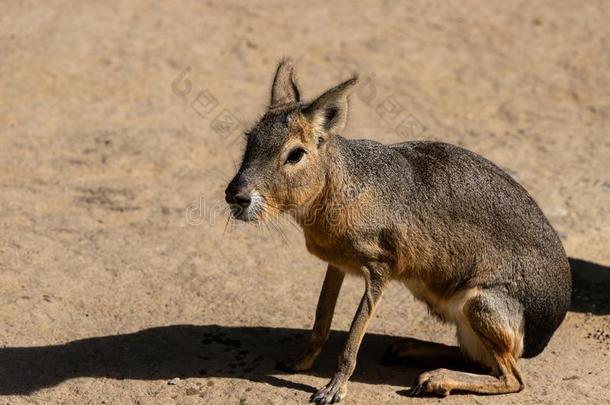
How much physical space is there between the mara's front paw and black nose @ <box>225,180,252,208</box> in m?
1.21

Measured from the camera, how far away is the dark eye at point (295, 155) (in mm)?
5520

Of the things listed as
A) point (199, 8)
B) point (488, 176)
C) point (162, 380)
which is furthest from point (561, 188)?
point (199, 8)

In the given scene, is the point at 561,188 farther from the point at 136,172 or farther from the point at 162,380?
the point at 162,380

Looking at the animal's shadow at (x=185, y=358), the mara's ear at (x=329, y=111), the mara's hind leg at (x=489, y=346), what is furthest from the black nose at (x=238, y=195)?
the mara's hind leg at (x=489, y=346)

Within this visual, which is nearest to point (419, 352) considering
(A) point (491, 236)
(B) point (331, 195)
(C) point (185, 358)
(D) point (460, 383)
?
(D) point (460, 383)

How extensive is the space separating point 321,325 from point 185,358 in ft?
3.00

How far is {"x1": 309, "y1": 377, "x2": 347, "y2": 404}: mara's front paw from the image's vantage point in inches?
219

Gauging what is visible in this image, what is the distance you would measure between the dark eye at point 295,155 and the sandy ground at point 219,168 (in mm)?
1400

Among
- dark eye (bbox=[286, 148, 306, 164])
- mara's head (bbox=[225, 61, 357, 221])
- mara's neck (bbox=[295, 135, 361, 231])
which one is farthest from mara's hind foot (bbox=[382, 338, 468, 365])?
dark eye (bbox=[286, 148, 306, 164])

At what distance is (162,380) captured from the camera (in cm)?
581

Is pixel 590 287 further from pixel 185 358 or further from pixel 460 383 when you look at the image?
pixel 185 358

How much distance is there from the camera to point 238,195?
17.5 feet

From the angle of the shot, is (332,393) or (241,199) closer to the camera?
(241,199)

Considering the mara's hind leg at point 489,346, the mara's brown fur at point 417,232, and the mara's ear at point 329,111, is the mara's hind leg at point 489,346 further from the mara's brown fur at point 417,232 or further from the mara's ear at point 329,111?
the mara's ear at point 329,111
